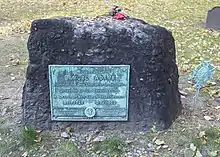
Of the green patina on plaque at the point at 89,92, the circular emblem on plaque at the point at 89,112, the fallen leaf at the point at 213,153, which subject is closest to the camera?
the fallen leaf at the point at 213,153

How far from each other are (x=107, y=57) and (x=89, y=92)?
1.27 ft

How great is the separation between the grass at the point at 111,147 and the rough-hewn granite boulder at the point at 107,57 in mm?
225

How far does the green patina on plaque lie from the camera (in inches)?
156

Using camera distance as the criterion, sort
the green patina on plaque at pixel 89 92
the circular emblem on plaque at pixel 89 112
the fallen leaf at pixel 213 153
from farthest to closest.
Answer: the circular emblem on plaque at pixel 89 112, the green patina on plaque at pixel 89 92, the fallen leaf at pixel 213 153

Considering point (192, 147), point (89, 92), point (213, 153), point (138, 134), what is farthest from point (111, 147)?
point (213, 153)

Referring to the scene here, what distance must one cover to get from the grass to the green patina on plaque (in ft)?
0.82

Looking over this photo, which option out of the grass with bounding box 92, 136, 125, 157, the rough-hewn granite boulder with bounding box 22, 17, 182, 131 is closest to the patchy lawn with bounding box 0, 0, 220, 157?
the grass with bounding box 92, 136, 125, 157

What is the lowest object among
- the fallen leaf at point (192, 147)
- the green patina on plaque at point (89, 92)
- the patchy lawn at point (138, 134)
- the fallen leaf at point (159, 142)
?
the patchy lawn at point (138, 134)

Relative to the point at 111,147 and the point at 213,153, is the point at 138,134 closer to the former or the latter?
the point at 111,147

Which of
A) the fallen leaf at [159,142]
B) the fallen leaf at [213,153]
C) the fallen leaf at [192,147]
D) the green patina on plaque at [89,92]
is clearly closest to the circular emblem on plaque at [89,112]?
the green patina on plaque at [89,92]

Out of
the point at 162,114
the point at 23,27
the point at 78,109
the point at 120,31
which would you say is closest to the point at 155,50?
the point at 120,31

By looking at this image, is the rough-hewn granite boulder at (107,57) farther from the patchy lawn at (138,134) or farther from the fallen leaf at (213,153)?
the fallen leaf at (213,153)

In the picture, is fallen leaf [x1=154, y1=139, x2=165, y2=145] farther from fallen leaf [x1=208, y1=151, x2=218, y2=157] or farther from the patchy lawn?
fallen leaf [x1=208, y1=151, x2=218, y2=157]

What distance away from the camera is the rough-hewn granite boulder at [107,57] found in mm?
3889
